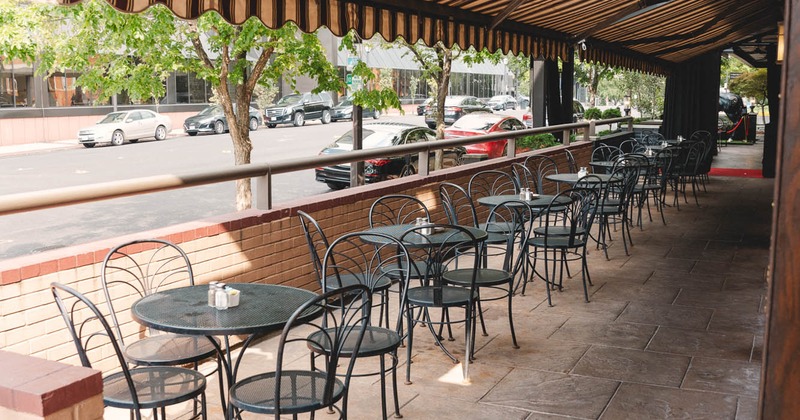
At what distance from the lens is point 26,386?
2250mm

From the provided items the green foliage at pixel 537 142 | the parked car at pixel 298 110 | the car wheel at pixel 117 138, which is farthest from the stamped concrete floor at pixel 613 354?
the parked car at pixel 298 110

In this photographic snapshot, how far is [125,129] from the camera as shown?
90.9ft

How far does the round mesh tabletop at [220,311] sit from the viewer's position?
337cm

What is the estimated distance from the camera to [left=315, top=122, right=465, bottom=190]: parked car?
50.7ft

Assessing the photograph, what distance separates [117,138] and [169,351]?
997 inches

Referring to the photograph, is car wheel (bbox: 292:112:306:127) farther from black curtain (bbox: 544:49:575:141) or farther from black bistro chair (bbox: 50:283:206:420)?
black bistro chair (bbox: 50:283:206:420)

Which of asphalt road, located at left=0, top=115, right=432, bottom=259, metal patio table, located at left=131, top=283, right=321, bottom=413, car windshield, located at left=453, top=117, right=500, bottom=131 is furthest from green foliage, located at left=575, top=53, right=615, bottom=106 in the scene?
metal patio table, located at left=131, top=283, right=321, bottom=413

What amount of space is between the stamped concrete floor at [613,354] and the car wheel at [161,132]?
24.0 m

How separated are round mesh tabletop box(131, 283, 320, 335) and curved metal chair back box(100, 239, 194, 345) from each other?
581 millimetres

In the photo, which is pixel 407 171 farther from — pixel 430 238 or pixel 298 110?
pixel 298 110

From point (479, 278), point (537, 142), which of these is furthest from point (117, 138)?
point (479, 278)

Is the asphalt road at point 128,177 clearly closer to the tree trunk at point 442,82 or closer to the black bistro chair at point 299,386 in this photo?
the tree trunk at point 442,82

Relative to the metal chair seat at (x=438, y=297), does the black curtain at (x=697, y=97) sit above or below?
above

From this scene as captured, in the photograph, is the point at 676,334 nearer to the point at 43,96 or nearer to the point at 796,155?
the point at 796,155
